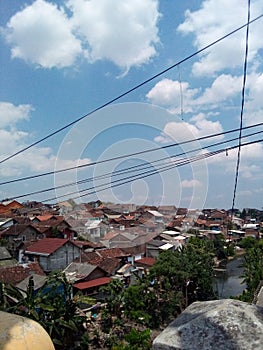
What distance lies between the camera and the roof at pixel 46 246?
1969 cm

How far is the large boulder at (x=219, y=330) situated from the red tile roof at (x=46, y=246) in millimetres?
18138

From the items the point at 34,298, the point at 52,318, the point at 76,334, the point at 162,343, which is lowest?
the point at 76,334

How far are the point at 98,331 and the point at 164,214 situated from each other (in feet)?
73.4

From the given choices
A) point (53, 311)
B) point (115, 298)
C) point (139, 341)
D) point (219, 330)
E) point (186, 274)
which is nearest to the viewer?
point (219, 330)

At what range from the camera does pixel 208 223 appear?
1688 inches

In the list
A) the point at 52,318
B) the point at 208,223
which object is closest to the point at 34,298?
the point at 52,318

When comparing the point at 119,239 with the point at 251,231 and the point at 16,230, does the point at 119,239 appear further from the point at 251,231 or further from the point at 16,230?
the point at 251,231

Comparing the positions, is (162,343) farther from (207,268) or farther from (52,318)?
(207,268)

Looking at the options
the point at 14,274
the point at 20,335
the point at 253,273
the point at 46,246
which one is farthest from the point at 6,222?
the point at 20,335

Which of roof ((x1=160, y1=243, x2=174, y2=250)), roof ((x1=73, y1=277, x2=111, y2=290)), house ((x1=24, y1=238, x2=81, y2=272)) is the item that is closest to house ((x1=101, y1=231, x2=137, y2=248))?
roof ((x1=160, y1=243, x2=174, y2=250))

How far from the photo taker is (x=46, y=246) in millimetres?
20297

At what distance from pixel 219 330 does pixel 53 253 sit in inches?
729

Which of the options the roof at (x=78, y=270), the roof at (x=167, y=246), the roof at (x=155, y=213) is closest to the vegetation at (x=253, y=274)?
the roof at (x=167, y=246)

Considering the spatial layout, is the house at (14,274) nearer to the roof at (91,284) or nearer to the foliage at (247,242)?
the roof at (91,284)
